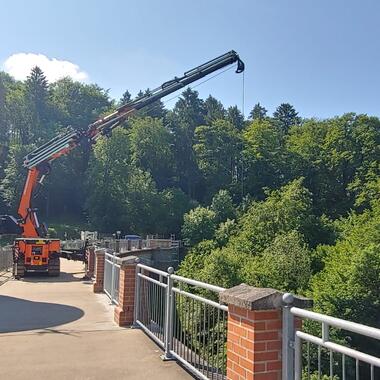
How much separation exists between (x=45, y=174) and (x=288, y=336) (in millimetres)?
20661

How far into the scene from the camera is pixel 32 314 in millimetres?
9328

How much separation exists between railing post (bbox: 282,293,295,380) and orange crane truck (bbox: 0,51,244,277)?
1515cm

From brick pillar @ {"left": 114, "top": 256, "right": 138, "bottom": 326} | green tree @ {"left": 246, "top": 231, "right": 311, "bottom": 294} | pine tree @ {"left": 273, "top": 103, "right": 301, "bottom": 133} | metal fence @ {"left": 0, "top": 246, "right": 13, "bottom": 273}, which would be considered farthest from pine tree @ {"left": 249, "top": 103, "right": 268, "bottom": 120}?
brick pillar @ {"left": 114, "top": 256, "right": 138, "bottom": 326}

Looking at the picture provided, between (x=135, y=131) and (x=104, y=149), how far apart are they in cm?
872

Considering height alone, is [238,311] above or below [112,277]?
above

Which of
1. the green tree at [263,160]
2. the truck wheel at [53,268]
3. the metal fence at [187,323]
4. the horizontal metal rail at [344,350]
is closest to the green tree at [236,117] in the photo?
the green tree at [263,160]

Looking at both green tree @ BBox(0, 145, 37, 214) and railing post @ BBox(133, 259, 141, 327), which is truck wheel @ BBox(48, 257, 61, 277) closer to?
railing post @ BBox(133, 259, 141, 327)

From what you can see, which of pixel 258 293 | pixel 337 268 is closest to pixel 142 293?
pixel 258 293

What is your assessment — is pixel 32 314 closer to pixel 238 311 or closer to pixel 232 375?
pixel 232 375

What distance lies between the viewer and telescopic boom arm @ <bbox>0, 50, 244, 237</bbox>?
845 inches

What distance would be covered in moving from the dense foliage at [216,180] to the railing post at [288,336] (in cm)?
2258

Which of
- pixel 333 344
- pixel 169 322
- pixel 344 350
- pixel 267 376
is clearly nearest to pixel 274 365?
pixel 267 376

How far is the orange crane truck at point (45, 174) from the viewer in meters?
17.3

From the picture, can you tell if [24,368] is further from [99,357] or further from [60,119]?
[60,119]
